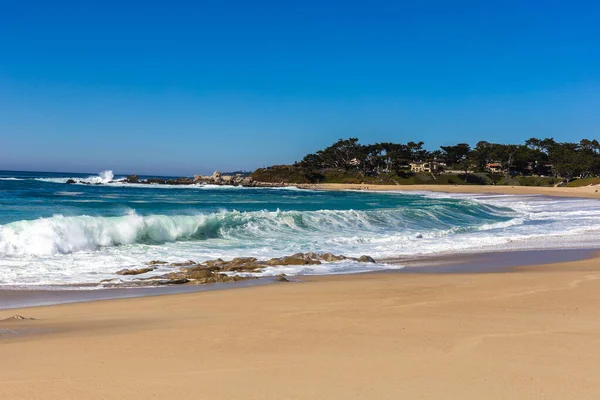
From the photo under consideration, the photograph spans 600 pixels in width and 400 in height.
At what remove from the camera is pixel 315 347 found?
5668mm

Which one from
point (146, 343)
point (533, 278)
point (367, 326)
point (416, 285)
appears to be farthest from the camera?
point (533, 278)

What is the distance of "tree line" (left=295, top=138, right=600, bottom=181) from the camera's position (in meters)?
109

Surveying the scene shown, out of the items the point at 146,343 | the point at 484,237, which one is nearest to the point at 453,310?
the point at 146,343

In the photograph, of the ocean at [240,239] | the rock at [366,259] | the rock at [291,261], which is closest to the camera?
the ocean at [240,239]

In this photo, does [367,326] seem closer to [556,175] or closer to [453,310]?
[453,310]

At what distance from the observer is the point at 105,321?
7.28 metres

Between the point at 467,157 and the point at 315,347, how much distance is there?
118900 millimetres

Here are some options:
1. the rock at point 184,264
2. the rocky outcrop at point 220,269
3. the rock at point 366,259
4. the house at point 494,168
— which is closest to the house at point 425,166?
the house at point 494,168

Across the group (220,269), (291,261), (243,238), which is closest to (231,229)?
(243,238)

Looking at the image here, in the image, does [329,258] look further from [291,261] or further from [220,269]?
[220,269]

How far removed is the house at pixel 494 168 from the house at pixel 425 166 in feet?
37.1

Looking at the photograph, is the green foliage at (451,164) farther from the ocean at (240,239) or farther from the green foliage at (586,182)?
the ocean at (240,239)

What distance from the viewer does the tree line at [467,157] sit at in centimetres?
10926

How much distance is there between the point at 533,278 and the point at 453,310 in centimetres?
458
